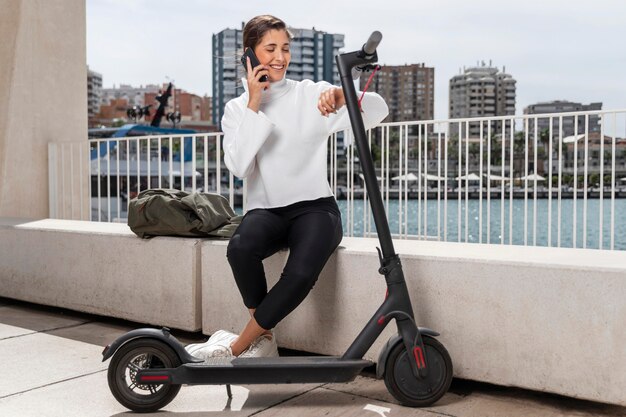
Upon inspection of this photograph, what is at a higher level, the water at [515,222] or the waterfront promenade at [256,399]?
the water at [515,222]

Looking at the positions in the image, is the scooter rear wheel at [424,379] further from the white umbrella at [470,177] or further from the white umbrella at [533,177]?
the white umbrella at [470,177]

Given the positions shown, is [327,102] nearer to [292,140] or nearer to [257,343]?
[292,140]

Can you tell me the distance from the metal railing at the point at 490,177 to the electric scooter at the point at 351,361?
4.59ft

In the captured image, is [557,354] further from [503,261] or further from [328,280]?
[328,280]

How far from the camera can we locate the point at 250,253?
214 cm

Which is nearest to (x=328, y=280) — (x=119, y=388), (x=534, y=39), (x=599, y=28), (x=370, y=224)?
(x=119, y=388)

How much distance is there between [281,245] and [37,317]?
1.86m

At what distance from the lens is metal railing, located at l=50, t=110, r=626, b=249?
11.2 feet

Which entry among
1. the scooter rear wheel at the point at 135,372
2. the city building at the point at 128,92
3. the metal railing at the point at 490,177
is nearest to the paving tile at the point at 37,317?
the metal railing at the point at 490,177

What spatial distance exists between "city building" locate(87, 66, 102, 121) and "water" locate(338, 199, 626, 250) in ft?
331

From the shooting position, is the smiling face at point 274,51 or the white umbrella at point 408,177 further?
the white umbrella at point 408,177

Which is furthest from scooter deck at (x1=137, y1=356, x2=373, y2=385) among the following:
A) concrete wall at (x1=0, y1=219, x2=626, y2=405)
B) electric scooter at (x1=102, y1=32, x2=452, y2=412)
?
concrete wall at (x1=0, y1=219, x2=626, y2=405)

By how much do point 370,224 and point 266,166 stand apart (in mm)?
2109

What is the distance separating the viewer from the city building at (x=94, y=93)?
104 metres
